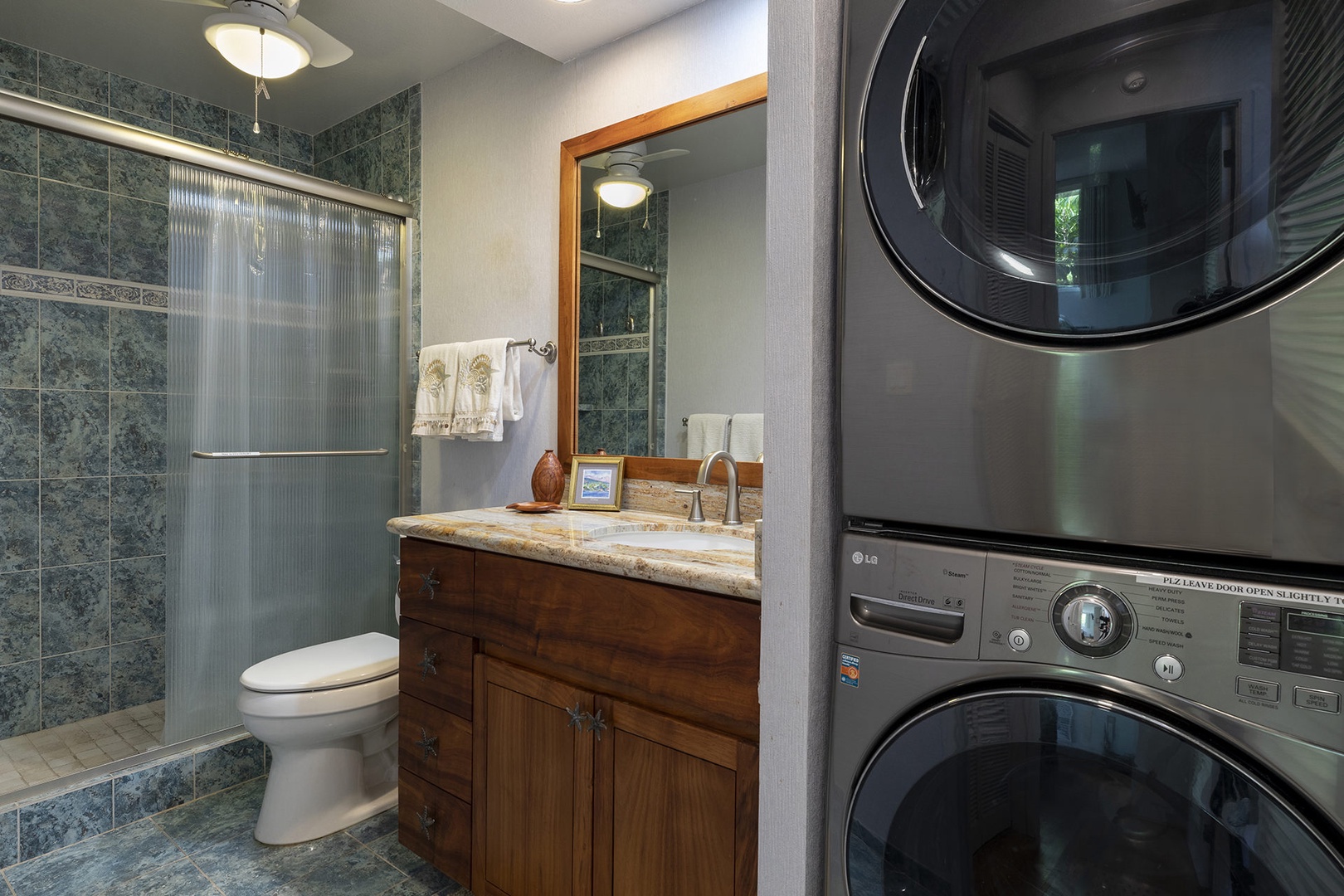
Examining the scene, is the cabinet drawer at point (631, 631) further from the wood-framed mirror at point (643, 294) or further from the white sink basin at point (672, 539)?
the wood-framed mirror at point (643, 294)

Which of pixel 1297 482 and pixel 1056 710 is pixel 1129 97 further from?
pixel 1056 710

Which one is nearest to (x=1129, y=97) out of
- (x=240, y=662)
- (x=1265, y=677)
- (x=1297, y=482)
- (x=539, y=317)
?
(x=1297, y=482)

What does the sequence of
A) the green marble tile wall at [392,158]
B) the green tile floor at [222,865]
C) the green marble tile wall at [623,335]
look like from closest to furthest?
the green tile floor at [222,865]
the green marble tile wall at [623,335]
the green marble tile wall at [392,158]

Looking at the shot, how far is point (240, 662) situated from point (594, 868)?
1.58 meters

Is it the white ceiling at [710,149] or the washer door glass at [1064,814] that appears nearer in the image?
the washer door glass at [1064,814]

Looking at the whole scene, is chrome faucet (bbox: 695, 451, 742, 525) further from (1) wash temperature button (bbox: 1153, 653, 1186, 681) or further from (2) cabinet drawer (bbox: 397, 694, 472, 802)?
(1) wash temperature button (bbox: 1153, 653, 1186, 681)

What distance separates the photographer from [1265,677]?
0.59 metres

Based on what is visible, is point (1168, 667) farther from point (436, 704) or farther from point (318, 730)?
point (318, 730)

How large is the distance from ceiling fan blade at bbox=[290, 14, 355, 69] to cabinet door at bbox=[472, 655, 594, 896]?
1683 millimetres

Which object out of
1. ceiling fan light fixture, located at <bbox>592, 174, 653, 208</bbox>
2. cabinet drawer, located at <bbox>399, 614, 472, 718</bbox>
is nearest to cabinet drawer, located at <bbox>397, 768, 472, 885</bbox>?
cabinet drawer, located at <bbox>399, 614, 472, 718</bbox>

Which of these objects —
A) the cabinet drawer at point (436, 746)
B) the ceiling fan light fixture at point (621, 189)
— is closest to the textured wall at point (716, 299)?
the ceiling fan light fixture at point (621, 189)

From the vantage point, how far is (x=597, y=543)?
1.54m

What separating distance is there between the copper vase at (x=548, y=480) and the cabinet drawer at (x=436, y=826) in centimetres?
80

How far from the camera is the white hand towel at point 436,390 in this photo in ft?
7.77
